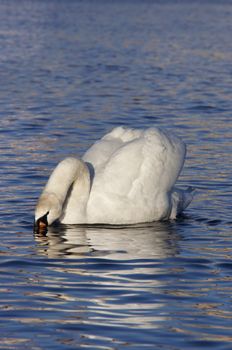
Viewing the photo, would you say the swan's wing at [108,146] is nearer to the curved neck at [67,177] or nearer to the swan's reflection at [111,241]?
the curved neck at [67,177]

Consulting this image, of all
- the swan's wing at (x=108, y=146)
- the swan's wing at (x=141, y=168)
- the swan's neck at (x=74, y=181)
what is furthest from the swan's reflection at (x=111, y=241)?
the swan's wing at (x=108, y=146)

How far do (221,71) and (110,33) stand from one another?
12556 millimetres

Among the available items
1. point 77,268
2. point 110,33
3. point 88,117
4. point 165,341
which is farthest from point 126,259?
point 110,33

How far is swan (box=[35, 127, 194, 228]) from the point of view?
35.7 ft

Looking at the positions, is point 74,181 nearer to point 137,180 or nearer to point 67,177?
point 67,177

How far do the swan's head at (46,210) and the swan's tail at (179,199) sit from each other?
1.44 metres

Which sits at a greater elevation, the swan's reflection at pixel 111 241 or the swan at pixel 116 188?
the swan at pixel 116 188

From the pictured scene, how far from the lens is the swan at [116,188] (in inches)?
428

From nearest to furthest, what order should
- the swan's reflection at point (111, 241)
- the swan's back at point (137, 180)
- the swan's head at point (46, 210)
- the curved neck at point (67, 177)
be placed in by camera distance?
the swan's reflection at point (111, 241), the swan's head at point (46, 210), the curved neck at point (67, 177), the swan's back at point (137, 180)

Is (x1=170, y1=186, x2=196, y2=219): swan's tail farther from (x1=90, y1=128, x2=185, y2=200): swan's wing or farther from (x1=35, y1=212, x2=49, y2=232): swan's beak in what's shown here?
(x1=35, y1=212, x2=49, y2=232): swan's beak

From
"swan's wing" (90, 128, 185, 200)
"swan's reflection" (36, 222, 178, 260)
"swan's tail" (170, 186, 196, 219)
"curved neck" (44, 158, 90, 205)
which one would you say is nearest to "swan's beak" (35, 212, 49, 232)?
"swan's reflection" (36, 222, 178, 260)

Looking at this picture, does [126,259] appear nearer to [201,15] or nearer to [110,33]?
[110,33]

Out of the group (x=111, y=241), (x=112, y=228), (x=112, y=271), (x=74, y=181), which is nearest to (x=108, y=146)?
(x=74, y=181)

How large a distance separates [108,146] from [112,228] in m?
1.13
